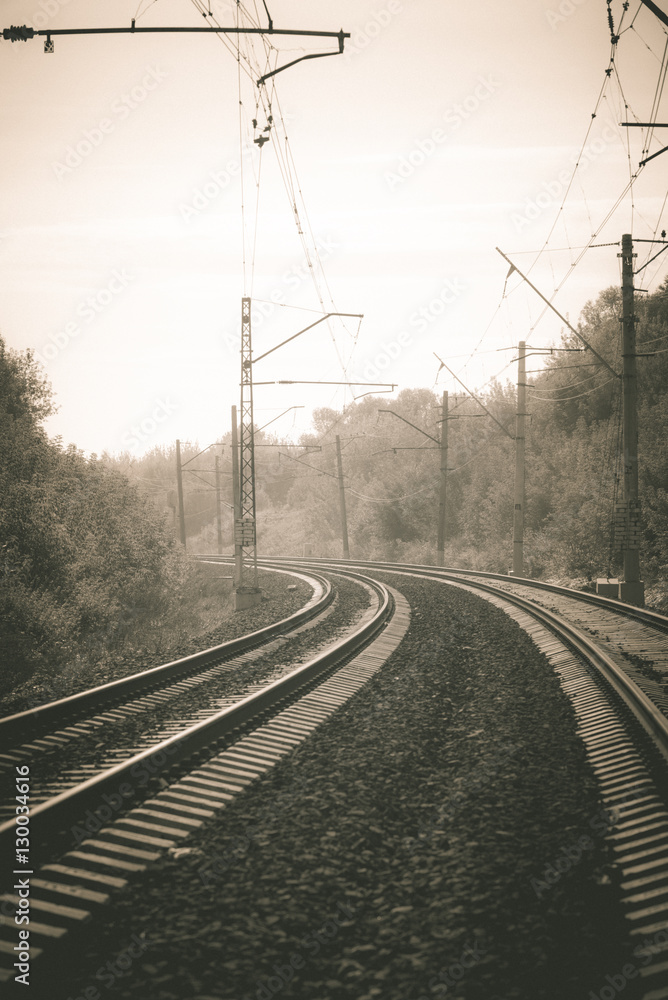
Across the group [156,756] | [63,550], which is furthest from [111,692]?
[63,550]

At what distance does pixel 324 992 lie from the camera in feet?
9.87

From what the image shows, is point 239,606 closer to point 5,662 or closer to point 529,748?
point 5,662

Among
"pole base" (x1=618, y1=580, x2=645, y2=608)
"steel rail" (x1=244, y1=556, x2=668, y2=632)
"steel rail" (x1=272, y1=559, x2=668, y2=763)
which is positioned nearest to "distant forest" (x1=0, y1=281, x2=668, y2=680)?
"pole base" (x1=618, y1=580, x2=645, y2=608)

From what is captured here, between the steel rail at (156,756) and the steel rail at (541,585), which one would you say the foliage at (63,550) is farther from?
the steel rail at (156,756)

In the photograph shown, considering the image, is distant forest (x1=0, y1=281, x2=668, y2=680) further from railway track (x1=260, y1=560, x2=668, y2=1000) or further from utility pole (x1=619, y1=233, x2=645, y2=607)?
railway track (x1=260, y1=560, x2=668, y2=1000)

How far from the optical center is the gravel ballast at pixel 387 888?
308 centimetres

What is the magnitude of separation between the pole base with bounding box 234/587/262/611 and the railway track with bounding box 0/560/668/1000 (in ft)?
40.5

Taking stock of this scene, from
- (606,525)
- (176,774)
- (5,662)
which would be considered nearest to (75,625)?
(5,662)

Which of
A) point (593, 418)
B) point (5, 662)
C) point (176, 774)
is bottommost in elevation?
point (5, 662)

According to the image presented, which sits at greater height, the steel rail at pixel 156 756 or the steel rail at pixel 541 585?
the steel rail at pixel 156 756

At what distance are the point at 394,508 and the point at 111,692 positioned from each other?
45164mm

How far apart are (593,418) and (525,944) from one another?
44784mm

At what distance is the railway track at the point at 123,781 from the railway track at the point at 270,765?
12 millimetres

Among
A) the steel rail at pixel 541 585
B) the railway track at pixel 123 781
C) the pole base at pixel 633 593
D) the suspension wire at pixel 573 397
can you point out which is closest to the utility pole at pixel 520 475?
the steel rail at pixel 541 585
